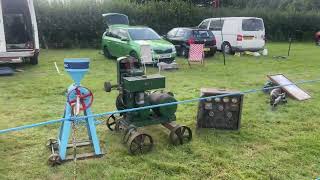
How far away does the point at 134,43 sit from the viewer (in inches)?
540

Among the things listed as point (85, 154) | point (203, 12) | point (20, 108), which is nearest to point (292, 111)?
point (85, 154)

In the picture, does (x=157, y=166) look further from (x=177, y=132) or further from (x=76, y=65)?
(x=76, y=65)

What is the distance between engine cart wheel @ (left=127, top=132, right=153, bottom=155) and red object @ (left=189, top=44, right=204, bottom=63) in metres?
8.70

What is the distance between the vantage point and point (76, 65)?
471cm

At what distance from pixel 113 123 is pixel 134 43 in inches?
302

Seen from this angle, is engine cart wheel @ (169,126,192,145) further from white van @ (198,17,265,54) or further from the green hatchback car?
white van @ (198,17,265,54)

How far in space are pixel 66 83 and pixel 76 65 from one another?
5.92 meters

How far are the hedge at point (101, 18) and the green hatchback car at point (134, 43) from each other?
5.22 metres

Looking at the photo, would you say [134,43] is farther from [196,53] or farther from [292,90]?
[292,90]

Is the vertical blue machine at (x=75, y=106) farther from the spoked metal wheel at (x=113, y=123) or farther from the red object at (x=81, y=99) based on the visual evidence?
the spoked metal wheel at (x=113, y=123)

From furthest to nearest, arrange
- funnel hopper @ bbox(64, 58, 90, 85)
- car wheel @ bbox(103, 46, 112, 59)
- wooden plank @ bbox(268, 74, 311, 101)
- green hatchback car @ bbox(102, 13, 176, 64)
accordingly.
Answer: car wheel @ bbox(103, 46, 112, 59) < green hatchback car @ bbox(102, 13, 176, 64) < wooden plank @ bbox(268, 74, 311, 101) < funnel hopper @ bbox(64, 58, 90, 85)

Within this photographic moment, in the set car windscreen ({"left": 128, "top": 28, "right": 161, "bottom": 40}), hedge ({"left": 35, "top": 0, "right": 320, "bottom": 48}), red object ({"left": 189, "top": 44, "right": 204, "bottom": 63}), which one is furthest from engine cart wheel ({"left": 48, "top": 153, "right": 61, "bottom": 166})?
Answer: hedge ({"left": 35, "top": 0, "right": 320, "bottom": 48})

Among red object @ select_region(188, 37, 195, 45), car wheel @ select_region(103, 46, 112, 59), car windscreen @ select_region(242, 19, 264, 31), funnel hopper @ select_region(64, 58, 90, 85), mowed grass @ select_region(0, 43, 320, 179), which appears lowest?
mowed grass @ select_region(0, 43, 320, 179)

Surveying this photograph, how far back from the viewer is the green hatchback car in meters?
13.5
